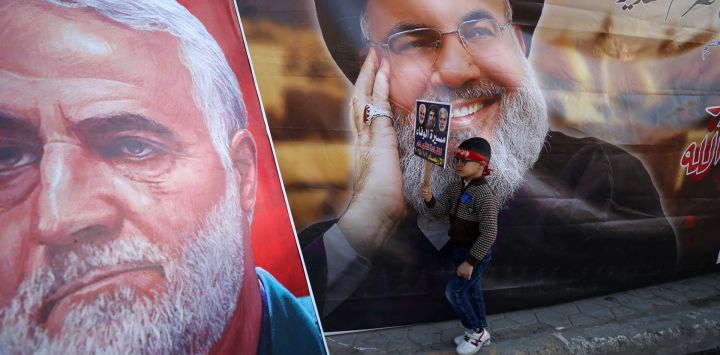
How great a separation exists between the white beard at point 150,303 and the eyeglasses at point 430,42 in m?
1.24

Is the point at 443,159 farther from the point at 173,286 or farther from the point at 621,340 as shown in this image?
the point at 621,340

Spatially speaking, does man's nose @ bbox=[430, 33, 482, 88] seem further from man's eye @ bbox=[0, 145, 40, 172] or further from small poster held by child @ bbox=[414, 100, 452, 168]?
man's eye @ bbox=[0, 145, 40, 172]

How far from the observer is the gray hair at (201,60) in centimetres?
177

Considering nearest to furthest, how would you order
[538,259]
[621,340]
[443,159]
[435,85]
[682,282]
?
1. [443,159]
2. [435,85]
3. [621,340]
4. [538,259]
5. [682,282]

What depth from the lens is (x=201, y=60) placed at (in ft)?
6.25

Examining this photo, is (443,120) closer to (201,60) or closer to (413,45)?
(413,45)

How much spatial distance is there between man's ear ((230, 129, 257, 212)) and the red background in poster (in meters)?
0.03

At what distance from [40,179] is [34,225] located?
0.17 m

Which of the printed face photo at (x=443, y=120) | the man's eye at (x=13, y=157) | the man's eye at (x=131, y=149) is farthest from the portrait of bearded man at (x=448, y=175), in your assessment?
the man's eye at (x=13, y=157)

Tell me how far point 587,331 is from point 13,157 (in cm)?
323

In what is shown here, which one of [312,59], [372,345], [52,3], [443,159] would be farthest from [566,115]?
[52,3]

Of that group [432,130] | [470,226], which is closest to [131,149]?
[432,130]

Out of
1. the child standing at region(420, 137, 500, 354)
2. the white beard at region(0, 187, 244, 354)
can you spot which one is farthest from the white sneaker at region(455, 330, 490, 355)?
the white beard at region(0, 187, 244, 354)

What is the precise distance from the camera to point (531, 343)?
2717 mm
